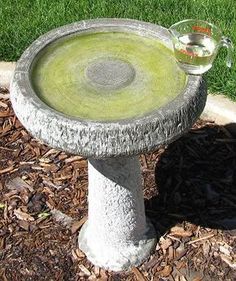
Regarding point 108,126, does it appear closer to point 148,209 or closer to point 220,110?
point 148,209

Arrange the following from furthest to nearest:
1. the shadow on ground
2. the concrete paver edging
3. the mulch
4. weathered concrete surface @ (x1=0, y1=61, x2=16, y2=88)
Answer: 1. weathered concrete surface @ (x1=0, y1=61, x2=16, y2=88)
2. the concrete paver edging
3. the shadow on ground
4. the mulch

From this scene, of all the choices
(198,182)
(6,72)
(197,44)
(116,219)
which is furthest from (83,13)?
(116,219)

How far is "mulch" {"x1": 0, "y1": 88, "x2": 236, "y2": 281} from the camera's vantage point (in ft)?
12.2

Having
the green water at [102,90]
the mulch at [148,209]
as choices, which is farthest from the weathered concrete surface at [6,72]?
the green water at [102,90]

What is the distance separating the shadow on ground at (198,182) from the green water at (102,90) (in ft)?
3.48

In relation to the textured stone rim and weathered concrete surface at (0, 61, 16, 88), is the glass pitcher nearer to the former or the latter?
the textured stone rim

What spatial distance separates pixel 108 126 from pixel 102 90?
32 centimetres

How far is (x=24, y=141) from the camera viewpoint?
452 centimetres

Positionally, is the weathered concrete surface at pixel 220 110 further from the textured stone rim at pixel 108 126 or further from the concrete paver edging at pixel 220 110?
the textured stone rim at pixel 108 126

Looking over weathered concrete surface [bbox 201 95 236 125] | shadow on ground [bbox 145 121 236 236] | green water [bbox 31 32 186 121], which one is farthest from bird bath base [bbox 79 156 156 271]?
weathered concrete surface [bbox 201 95 236 125]

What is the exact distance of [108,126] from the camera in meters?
2.82

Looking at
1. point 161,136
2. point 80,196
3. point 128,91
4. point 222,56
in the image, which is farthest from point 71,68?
point 222,56

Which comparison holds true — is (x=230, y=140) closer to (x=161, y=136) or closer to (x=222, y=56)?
(x=222, y=56)

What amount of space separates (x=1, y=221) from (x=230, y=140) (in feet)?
5.00
